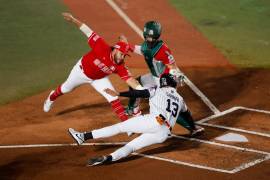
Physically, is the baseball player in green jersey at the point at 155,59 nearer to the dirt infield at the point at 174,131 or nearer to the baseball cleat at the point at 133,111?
the baseball cleat at the point at 133,111

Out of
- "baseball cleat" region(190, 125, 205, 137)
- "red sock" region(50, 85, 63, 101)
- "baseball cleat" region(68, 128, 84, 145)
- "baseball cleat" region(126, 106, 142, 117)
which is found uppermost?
"red sock" region(50, 85, 63, 101)

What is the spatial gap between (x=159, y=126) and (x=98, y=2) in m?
11.4

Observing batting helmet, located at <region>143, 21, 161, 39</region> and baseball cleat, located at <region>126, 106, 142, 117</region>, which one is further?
baseball cleat, located at <region>126, 106, 142, 117</region>

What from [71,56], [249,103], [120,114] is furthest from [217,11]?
[120,114]

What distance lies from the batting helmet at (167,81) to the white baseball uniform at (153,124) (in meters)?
0.09

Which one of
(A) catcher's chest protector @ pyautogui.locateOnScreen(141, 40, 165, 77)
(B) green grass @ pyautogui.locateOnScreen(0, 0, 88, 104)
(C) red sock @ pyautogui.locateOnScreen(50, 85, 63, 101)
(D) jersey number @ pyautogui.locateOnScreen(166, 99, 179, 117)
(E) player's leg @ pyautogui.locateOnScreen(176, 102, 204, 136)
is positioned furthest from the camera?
(B) green grass @ pyautogui.locateOnScreen(0, 0, 88, 104)

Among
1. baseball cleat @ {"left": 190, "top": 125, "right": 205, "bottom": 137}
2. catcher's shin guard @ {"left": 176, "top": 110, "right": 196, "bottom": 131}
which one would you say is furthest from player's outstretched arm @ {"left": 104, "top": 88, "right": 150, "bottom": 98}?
baseball cleat @ {"left": 190, "top": 125, "right": 205, "bottom": 137}

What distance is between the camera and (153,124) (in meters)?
12.1

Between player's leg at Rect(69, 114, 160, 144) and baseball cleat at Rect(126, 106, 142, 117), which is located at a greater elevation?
player's leg at Rect(69, 114, 160, 144)

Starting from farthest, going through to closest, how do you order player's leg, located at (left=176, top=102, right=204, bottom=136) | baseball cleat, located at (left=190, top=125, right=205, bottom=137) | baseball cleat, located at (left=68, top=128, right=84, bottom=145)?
1. baseball cleat, located at (left=190, top=125, right=205, bottom=137)
2. player's leg, located at (left=176, top=102, right=204, bottom=136)
3. baseball cleat, located at (left=68, top=128, right=84, bottom=145)

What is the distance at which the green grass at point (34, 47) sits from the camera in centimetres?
1694

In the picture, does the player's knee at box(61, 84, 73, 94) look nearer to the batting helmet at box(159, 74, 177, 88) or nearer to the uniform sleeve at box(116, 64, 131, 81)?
the uniform sleeve at box(116, 64, 131, 81)

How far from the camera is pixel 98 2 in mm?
22734

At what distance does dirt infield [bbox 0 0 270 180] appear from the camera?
11969 millimetres
